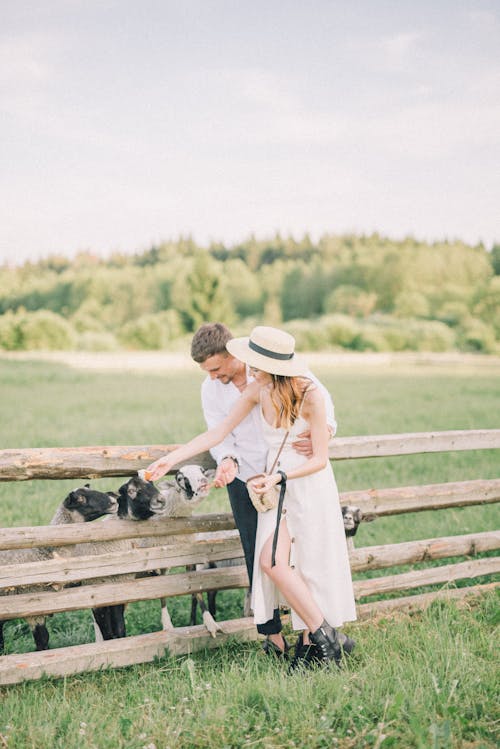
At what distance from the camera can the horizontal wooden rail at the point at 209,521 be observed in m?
4.14

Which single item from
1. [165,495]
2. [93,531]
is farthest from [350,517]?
[93,531]

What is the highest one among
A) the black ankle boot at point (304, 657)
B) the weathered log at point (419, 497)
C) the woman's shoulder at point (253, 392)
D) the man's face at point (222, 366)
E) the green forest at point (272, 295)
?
the man's face at point (222, 366)

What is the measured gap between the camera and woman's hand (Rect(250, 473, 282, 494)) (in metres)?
3.83

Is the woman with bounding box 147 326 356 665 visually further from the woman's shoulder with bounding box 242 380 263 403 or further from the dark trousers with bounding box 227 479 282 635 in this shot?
the dark trousers with bounding box 227 479 282 635

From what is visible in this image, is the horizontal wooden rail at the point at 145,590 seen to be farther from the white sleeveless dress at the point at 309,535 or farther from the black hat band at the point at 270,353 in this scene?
the black hat band at the point at 270,353

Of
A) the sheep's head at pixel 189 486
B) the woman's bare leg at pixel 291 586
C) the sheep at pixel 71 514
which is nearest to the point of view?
the woman's bare leg at pixel 291 586

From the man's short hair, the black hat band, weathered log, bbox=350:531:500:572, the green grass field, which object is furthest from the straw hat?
weathered log, bbox=350:531:500:572

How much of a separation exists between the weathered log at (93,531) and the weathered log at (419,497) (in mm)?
1287

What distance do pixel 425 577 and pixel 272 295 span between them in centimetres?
6096

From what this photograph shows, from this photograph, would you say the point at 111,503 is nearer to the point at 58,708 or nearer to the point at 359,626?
the point at 58,708

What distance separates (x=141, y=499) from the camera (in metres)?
4.13

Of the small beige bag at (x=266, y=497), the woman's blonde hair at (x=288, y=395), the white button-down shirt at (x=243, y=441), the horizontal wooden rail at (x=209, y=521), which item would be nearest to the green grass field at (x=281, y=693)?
the horizontal wooden rail at (x=209, y=521)

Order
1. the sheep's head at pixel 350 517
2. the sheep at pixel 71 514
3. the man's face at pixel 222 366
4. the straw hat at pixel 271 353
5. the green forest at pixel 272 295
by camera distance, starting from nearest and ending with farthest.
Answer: the straw hat at pixel 271 353 → the man's face at pixel 222 366 → the sheep at pixel 71 514 → the sheep's head at pixel 350 517 → the green forest at pixel 272 295

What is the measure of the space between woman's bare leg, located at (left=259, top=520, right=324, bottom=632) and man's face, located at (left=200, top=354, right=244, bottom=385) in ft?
3.70
